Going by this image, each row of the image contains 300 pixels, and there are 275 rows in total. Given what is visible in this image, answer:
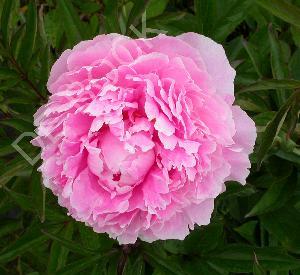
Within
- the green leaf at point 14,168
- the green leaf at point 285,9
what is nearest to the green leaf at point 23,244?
the green leaf at point 14,168

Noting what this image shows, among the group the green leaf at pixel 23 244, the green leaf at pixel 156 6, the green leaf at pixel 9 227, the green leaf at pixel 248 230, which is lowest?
the green leaf at pixel 9 227

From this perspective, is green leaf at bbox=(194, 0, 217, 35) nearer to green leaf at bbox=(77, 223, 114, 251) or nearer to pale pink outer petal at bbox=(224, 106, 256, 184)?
pale pink outer petal at bbox=(224, 106, 256, 184)

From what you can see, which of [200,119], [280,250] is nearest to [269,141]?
[200,119]

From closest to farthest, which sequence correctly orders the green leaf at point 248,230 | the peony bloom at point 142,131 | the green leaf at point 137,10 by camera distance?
the peony bloom at point 142,131 → the green leaf at point 137,10 → the green leaf at point 248,230

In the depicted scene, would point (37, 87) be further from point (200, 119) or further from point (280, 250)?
point (280, 250)

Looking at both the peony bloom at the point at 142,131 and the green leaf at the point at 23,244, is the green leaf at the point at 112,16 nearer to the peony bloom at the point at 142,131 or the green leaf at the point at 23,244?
the peony bloom at the point at 142,131

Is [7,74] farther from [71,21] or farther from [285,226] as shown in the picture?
[285,226]

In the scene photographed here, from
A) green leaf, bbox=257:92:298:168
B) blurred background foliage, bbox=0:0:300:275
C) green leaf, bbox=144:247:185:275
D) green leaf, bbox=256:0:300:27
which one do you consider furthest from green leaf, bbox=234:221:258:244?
green leaf, bbox=256:0:300:27

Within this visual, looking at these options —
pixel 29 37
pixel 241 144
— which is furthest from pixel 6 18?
pixel 241 144
